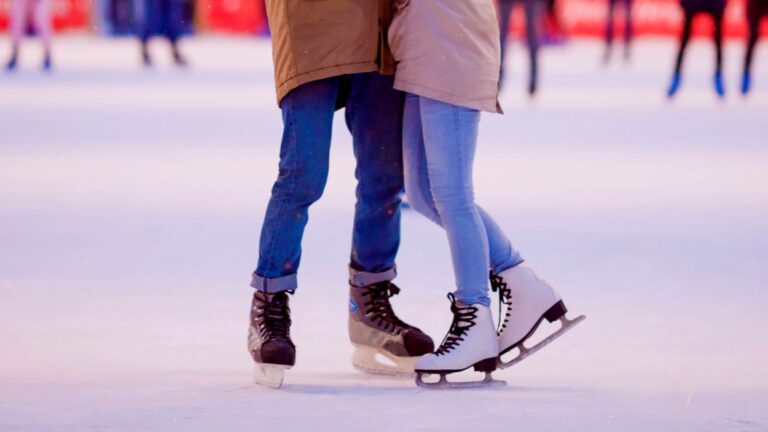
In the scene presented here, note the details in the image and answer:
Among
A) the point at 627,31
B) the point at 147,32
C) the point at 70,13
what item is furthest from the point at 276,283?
the point at 70,13

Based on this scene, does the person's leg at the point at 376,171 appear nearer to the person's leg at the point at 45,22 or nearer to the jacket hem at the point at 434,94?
the jacket hem at the point at 434,94

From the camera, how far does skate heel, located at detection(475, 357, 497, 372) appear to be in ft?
11.1

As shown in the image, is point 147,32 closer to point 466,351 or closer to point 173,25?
point 173,25

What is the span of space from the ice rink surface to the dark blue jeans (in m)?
0.28

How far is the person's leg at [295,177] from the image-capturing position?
3363mm

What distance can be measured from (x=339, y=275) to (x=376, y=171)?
1.35 m

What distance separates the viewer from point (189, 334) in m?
3.94

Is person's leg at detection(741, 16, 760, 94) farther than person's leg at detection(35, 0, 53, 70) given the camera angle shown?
No

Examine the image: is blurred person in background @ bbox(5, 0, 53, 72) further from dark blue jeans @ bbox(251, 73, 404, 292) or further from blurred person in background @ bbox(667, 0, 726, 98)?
dark blue jeans @ bbox(251, 73, 404, 292)

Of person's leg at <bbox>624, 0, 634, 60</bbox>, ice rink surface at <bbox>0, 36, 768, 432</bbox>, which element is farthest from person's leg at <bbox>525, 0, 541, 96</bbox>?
person's leg at <bbox>624, 0, 634, 60</bbox>

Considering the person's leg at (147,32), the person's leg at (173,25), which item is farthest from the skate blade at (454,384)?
the person's leg at (173,25)

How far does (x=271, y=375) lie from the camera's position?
11.0 ft

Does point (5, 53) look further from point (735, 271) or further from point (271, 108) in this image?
point (735, 271)

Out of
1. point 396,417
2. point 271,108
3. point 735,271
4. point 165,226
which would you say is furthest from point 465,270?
point 271,108
